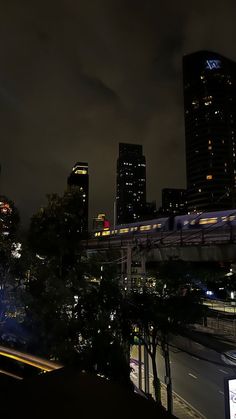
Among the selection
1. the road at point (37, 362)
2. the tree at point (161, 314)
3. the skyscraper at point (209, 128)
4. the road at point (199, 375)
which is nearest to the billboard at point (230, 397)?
the road at point (199, 375)

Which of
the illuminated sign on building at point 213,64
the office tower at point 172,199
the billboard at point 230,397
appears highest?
the illuminated sign on building at point 213,64

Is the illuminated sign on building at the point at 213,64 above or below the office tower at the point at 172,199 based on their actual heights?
above

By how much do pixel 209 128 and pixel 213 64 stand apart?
39689mm

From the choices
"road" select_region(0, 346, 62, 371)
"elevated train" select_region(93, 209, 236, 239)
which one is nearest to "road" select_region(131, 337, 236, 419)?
"road" select_region(0, 346, 62, 371)

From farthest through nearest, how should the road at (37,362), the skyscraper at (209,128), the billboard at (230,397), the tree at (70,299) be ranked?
the skyscraper at (209,128) < the tree at (70,299) < the billboard at (230,397) < the road at (37,362)

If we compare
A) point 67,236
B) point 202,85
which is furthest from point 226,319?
point 202,85

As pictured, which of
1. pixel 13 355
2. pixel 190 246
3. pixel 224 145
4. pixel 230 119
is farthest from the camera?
pixel 230 119

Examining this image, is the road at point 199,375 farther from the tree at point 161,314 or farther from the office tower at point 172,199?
the office tower at point 172,199

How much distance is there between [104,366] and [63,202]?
220 inches

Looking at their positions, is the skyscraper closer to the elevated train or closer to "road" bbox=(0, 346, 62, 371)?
the elevated train

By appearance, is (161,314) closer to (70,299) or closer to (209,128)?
(70,299)

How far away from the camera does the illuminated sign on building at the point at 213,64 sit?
160 m

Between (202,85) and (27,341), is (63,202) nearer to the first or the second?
(27,341)

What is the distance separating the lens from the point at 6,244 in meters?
10.6
